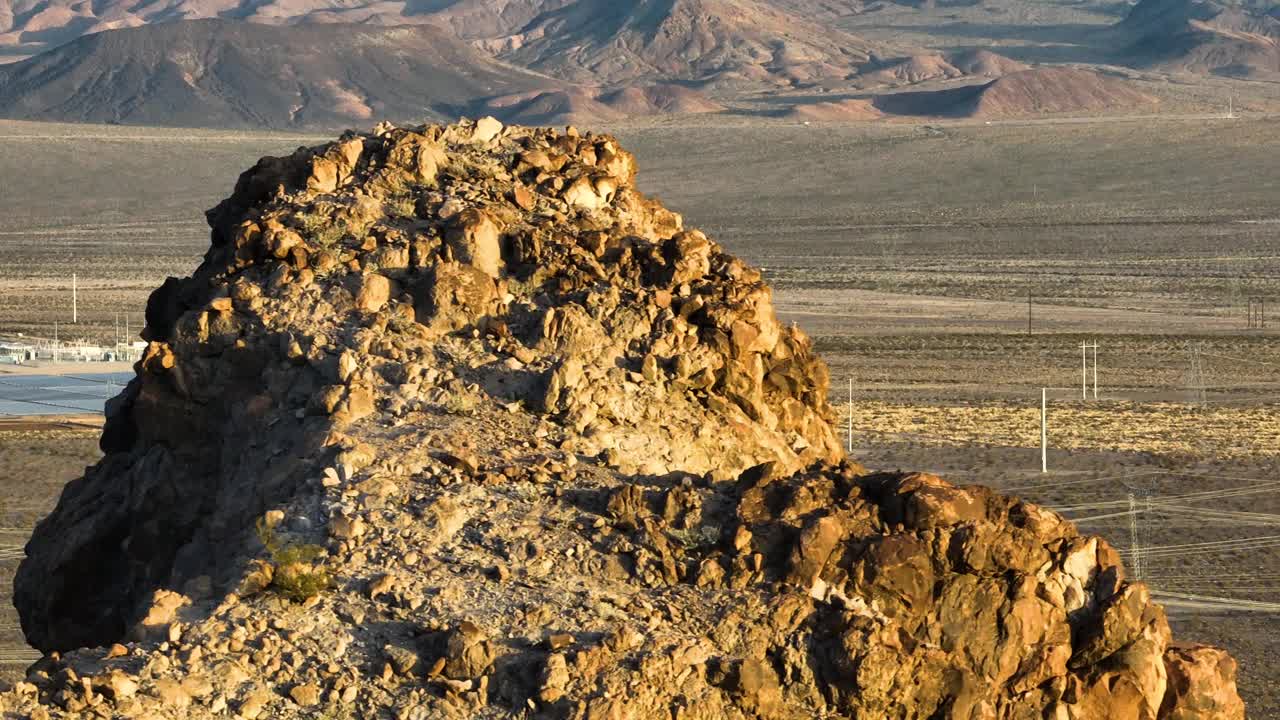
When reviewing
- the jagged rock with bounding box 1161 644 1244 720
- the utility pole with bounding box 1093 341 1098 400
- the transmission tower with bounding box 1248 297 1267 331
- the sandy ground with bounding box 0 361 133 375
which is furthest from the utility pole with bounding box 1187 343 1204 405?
the jagged rock with bounding box 1161 644 1244 720

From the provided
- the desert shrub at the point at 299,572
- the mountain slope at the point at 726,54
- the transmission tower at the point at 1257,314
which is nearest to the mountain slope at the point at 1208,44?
the mountain slope at the point at 726,54

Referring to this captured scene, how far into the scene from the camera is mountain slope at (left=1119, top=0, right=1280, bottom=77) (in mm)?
178000

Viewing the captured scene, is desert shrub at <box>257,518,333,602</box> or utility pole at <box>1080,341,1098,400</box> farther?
utility pole at <box>1080,341,1098,400</box>

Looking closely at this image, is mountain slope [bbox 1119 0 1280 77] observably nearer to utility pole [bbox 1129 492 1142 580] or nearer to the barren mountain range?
the barren mountain range

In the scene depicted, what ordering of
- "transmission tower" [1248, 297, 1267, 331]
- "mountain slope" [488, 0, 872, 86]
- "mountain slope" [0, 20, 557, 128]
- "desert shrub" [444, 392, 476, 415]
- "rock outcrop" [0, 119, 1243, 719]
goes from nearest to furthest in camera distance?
"rock outcrop" [0, 119, 1243, 719], "desert shrub" [444, 392, 476, 415], "transmission tower" [1248, 297, 1267, 331], "mountain slope" [0, 20, 557, 128], "mountain slope" [488, 0, 872, 86]

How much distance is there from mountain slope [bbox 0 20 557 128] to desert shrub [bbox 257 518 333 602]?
157597mm

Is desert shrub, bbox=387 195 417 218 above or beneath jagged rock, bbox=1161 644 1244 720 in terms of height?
above

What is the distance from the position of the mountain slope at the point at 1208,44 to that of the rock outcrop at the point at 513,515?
17383 centimetres

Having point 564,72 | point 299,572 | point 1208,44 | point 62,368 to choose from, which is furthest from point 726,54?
point 299,572

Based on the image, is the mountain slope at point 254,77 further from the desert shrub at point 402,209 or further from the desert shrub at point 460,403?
the desert shrub at point 460,403

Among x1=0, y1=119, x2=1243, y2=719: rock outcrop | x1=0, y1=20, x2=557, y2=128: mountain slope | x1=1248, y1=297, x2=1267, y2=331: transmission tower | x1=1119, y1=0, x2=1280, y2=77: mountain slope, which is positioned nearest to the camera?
x1=0, y1=119, x2=1243, y2=719: rock outcrop

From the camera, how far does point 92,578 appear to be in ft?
26.3

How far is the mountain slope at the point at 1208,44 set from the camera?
178000mm

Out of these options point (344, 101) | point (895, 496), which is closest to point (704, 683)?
point (895, 496)
